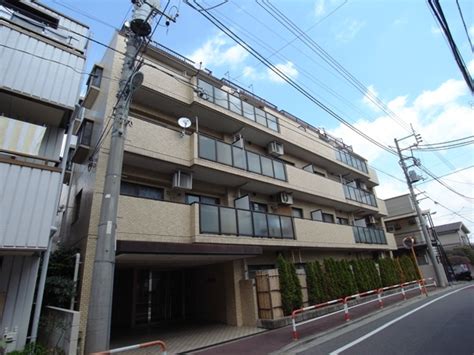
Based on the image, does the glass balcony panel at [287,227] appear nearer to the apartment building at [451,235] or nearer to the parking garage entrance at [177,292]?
the parking garage entrance at [177,292]

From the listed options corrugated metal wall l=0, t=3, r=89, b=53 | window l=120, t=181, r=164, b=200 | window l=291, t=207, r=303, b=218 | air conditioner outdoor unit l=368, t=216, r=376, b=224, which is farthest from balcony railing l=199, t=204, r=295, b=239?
air conditioner outdoor unit l=368, t=216, r=376, b=224

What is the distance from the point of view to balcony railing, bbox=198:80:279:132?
12537mm

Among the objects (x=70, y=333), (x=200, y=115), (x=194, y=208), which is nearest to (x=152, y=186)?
(x=194, y=208)

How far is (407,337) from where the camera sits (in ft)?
22.1

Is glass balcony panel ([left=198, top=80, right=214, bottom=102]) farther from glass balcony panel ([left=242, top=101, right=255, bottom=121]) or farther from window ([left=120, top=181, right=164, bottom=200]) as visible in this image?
window ([left=120, top=181, right=164, bottom=200])

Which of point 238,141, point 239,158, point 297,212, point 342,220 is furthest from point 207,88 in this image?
point 342,220

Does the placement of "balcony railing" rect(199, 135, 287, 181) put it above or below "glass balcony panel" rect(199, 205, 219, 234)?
above

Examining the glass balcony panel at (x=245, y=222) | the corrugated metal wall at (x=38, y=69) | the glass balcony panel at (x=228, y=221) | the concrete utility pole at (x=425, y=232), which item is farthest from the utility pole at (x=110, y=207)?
the concrete utility pole at (x=425, y=232)

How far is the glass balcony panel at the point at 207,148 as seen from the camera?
1070cm

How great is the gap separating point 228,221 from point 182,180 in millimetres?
2294

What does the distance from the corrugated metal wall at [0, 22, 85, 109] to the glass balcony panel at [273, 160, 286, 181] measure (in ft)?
28.8

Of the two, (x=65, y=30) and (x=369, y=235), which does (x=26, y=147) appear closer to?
(x=65, y=30)

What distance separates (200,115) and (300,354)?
31.8 feet

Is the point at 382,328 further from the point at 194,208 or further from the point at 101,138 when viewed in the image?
the point at 101,138
